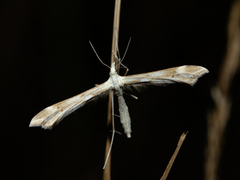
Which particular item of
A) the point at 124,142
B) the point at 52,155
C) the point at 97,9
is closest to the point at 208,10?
the point at 97,9

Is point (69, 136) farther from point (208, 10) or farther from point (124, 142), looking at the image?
point (208, 10)

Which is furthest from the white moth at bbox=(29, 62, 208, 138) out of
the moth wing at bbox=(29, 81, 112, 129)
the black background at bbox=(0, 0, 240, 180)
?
the black background at bbox=(0, 0, 240, 180)

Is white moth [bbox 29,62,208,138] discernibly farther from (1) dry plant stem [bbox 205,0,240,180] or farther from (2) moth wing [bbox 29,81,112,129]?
(1) dry plant stem [bbox 205,0,240,180]

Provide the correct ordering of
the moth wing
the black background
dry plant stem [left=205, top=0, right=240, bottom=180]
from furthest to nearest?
1. the black background
2. dry plant stem [left=205, top=0, right=240, bottom=180]
3. the moth wing

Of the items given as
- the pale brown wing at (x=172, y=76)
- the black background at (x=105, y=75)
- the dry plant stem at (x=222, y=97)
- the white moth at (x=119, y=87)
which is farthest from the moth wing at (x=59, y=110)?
the black background at (x=105, y=75)

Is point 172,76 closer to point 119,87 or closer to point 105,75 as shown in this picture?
point 119,87

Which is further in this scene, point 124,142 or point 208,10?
point 124,142

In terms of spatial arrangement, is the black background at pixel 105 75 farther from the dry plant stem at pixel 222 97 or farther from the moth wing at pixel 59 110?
the moth wing at pixel 59 110
